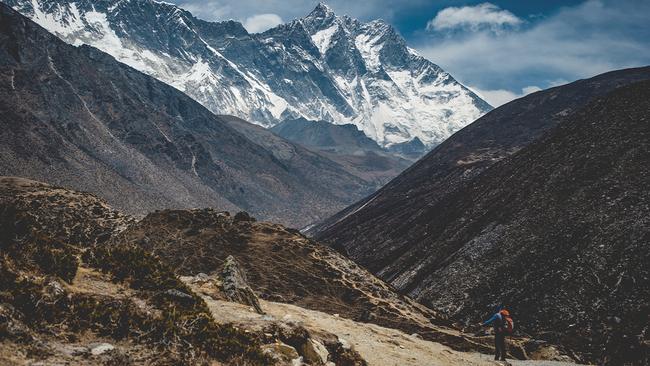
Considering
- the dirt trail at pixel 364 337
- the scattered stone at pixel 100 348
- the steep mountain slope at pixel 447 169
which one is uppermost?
the steep mountain slope at pixel 447 169

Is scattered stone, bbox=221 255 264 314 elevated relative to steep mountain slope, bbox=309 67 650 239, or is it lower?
lower

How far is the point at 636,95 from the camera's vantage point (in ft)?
209

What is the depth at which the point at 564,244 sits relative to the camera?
4700cm

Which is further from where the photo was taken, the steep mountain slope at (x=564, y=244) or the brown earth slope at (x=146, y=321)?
the steep mountain slope at (x=564, y=244)

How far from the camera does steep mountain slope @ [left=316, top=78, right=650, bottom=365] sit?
120 feet

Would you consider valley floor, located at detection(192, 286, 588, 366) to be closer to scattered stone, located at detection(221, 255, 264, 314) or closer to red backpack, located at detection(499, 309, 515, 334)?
scattered stone, located at detection(221, 255, 264, 314)

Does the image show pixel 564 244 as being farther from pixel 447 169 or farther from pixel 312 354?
pixel 447 169

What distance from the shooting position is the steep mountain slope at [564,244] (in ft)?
120

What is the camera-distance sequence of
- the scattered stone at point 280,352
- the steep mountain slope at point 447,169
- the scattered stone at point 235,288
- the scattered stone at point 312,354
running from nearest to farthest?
1. the scattered stone at point 280,352
2. the scattered stone at point 312,354
3. the scattered stone at point 235,288
4. the steep mountain slope at point 447,169

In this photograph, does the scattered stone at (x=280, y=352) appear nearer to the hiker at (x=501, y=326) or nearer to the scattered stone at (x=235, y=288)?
the scattered stone at (x=235, y=288)

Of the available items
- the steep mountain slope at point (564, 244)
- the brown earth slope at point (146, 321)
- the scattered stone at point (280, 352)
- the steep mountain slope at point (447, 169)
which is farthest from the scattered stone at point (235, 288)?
the steep mountain slope at point (447, 169)

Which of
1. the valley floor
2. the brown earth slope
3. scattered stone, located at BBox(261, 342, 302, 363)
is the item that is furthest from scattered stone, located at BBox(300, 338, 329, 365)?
the valley floor

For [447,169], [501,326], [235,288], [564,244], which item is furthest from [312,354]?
[447,169]

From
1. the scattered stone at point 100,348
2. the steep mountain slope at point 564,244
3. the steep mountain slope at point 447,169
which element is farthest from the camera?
the steep mountain slope at point 447,169
